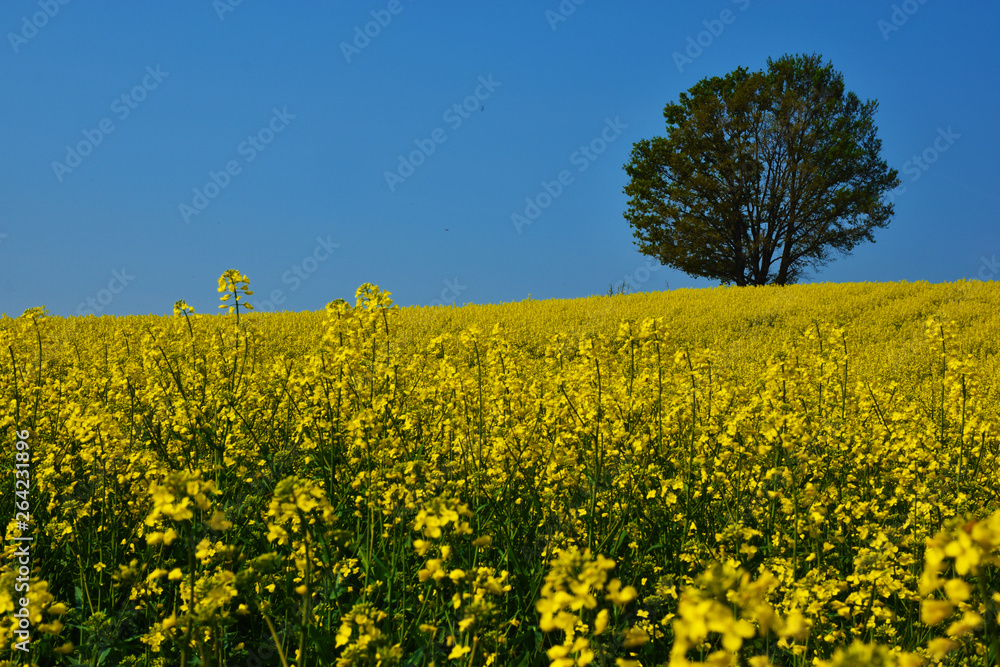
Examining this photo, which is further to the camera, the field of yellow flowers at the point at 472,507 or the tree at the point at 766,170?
the tree at the point at 766,170

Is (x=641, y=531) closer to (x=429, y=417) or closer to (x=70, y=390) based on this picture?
(x=429, y=417)

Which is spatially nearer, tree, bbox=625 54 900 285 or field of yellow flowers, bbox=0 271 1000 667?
field of yellow flowers, bbox=0 271 1000 667

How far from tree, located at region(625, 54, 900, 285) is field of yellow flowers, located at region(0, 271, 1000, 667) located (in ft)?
78.6

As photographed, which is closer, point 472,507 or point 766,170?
point 472,507

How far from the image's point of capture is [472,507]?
368 cm

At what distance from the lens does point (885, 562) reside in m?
2.79

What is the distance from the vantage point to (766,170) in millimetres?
28203

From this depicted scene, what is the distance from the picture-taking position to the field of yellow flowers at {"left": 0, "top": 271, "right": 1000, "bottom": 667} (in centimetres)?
228

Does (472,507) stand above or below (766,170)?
below

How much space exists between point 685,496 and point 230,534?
2.86m

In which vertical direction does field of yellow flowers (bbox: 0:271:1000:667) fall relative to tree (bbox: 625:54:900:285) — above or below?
below

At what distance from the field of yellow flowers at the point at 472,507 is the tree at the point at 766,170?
24.0 metres

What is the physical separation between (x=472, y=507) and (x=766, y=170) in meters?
28.8

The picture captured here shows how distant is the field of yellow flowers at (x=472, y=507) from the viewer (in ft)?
7.49
